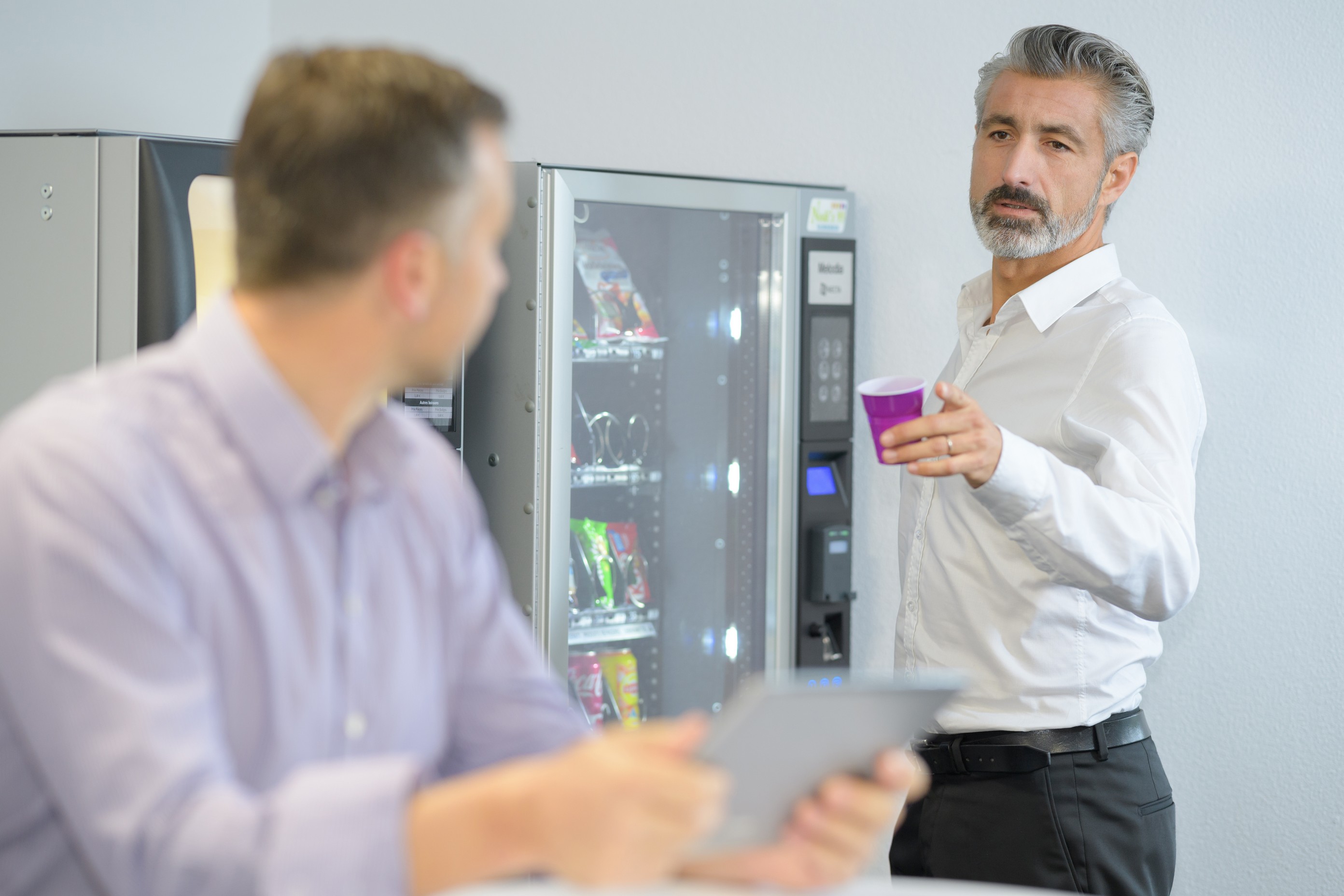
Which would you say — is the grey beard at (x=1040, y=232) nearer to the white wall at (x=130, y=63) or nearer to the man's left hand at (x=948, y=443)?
the man's left hand at (x=948, y=443)

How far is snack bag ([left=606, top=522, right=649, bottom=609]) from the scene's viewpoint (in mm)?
3002

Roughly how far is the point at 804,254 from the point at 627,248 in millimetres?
451

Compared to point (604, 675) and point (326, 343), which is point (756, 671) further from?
point (326, 343)

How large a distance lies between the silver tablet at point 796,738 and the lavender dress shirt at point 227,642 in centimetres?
23

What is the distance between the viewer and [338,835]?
2.50 feet

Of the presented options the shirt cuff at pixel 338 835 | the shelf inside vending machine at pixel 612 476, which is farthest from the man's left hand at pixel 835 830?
the shelf inside vending machine at pixel 612 476

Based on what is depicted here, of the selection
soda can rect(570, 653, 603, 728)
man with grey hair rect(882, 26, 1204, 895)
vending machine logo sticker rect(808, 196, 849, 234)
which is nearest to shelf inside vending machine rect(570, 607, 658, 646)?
soda can rect(570, 653, 603, 728)

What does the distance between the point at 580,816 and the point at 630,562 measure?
2.27 meters

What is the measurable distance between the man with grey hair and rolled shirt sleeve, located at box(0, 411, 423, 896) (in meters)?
0.96

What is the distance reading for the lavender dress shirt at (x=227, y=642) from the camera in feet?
2.49

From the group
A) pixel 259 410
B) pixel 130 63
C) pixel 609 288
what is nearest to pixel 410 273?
pixel 259 410

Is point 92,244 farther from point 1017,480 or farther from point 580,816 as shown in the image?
point 580,816

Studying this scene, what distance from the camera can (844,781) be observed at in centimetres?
92

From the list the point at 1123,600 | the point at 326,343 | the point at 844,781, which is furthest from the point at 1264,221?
the point at 326,343
